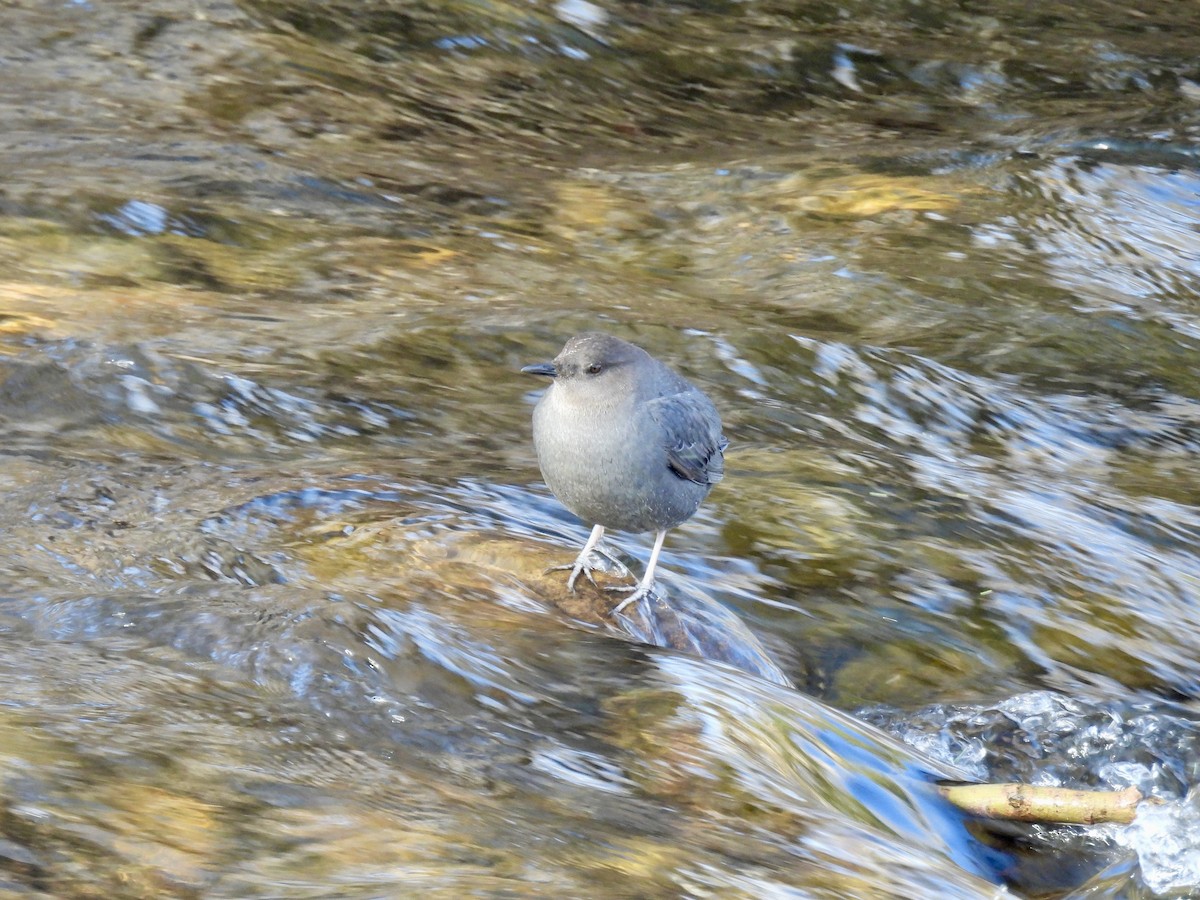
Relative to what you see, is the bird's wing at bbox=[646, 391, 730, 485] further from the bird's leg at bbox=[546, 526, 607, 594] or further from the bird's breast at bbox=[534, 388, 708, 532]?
the bird's leg at bbox=[546, 526, 607, 594]

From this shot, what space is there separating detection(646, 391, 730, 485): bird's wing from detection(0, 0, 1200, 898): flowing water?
0.47 metres

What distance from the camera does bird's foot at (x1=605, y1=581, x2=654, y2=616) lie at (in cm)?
512

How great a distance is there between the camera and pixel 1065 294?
9.86 m

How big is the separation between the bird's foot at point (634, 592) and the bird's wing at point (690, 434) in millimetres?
366

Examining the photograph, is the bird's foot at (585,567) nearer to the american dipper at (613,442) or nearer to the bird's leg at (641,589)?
the american dipper at (613,442)

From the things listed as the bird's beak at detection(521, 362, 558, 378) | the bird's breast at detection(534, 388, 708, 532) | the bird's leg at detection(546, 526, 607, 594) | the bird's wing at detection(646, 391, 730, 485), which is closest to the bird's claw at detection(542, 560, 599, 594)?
the bird's leg at detection(546, 526, 607, 594)

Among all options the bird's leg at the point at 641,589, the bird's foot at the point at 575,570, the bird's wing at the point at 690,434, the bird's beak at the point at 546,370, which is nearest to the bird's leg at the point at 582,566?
the bird's foot at the point at 575,570

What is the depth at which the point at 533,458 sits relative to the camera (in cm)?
686

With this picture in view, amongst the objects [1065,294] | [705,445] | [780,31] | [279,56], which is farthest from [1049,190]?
[705,445]

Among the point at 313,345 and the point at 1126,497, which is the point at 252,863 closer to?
the point at 313,345

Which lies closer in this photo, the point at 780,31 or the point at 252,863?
the point at 252,863

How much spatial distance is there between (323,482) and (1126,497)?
3926 mm

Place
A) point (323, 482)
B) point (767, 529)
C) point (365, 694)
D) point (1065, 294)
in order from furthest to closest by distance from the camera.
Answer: point (1065, 294) → point (767, 529) → point (323, 482) → point (365, 694)

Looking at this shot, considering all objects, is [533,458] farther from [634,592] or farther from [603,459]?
[603,459]
